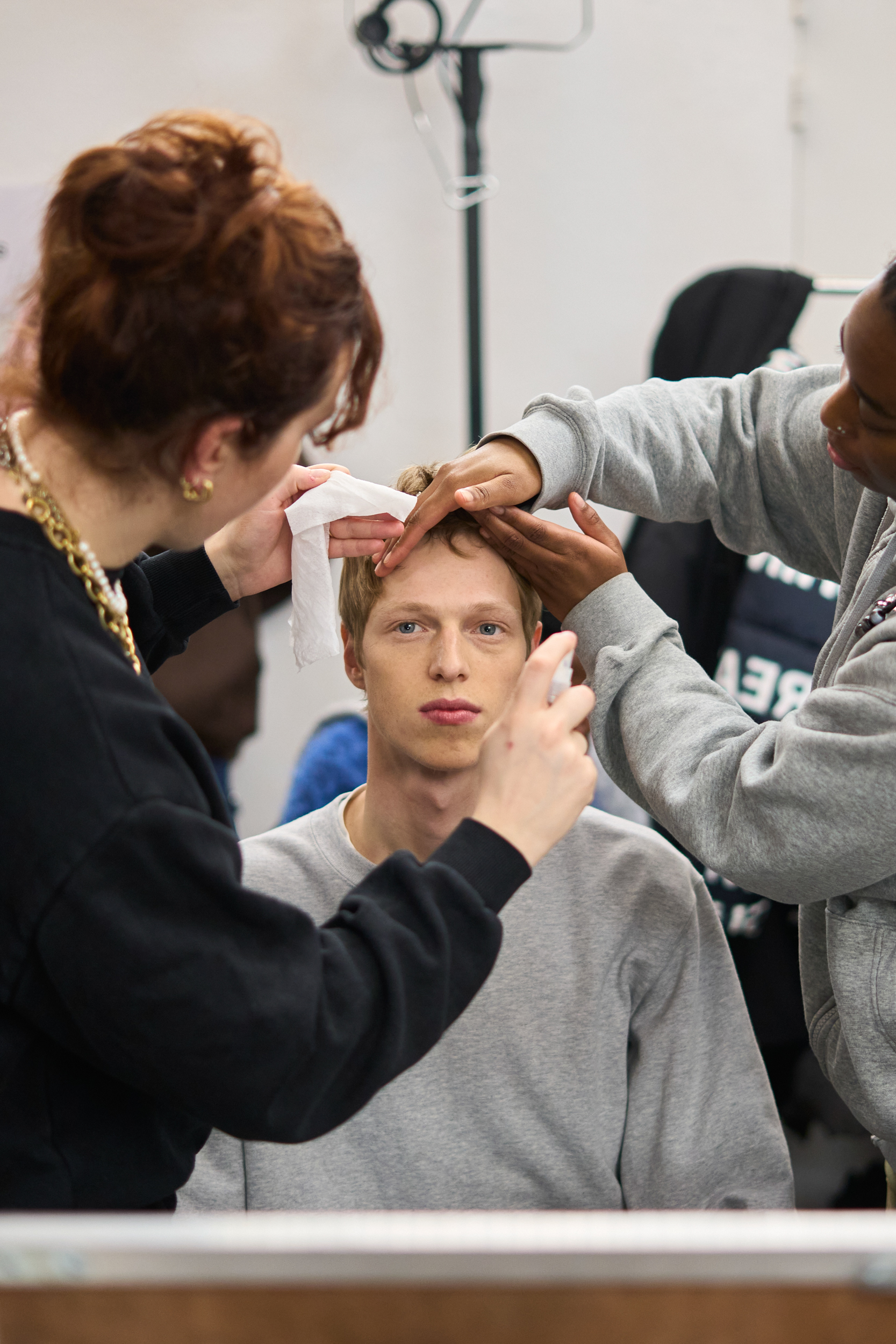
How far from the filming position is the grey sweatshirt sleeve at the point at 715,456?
4.05ft

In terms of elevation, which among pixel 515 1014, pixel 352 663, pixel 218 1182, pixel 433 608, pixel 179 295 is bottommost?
pixel 218 1182

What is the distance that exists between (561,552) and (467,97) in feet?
5.19

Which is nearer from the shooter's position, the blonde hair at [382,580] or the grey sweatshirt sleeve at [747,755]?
the grey sweatshirt sleeve at [747,755]

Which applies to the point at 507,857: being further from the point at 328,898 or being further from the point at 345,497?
the point at 328,898

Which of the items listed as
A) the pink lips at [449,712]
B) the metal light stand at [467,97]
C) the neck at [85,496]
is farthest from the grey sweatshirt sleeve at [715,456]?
the metal light stand at [467,97]

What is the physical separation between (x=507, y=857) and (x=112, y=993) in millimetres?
281

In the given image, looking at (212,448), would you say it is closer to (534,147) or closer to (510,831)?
(510,831)

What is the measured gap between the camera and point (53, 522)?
0.78 m

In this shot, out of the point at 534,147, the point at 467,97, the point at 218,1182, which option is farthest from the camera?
the point at 534,147

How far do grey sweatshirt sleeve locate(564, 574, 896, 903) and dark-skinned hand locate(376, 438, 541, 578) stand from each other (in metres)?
0.14

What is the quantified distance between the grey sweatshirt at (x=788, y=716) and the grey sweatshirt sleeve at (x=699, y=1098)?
0.58 feet

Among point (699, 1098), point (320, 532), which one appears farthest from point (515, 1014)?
point (320, 532)

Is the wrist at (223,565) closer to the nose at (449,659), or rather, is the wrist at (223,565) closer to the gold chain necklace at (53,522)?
the nose at (449,659)

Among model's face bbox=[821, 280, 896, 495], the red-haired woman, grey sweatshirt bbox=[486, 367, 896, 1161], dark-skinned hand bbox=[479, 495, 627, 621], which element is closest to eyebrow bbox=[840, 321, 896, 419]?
model's face bbox=[821, 280, 896, 495]
